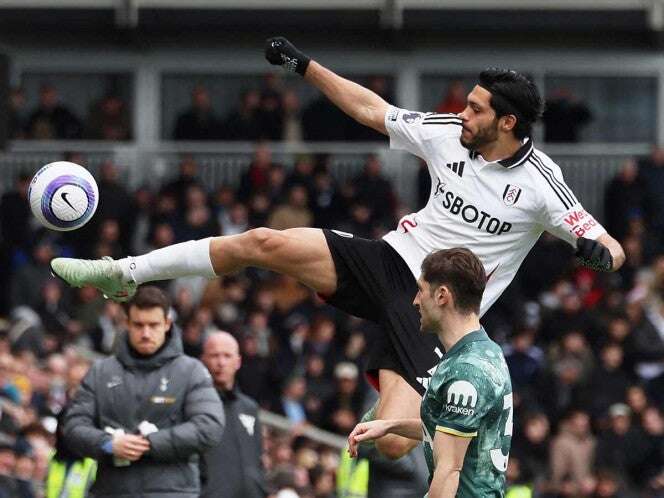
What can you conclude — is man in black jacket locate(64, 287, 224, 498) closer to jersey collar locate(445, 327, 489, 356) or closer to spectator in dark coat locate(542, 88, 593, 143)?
jersey collar locate(445, 327, 489, 356)

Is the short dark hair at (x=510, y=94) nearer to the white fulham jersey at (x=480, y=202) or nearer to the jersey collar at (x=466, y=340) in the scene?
the white fulham jersey at (x=480, y=202)

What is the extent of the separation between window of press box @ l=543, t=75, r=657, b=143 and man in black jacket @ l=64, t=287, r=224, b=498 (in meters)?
13.4

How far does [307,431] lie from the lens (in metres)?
14.8

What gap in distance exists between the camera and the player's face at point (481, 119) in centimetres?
842

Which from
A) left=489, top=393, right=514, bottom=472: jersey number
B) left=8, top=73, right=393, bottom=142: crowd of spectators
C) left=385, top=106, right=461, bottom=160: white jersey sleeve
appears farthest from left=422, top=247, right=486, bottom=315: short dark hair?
left=8, top=73, right=393, bottom=142: crowd of spectators

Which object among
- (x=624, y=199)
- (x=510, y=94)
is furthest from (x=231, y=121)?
(x=510, y=94)

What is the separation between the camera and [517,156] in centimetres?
854

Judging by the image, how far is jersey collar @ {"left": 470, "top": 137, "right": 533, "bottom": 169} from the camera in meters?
8.52

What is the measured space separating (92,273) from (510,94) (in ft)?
7.19

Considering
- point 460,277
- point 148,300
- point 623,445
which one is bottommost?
A: point 623,445

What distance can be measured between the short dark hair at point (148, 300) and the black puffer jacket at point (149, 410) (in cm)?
23

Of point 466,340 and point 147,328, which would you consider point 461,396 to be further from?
point 147,328

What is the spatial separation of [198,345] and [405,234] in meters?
7.33

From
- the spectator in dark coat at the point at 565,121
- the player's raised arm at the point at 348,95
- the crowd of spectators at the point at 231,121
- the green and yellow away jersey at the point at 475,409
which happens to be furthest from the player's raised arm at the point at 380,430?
the spectator in dark coat at the point at 565,121
